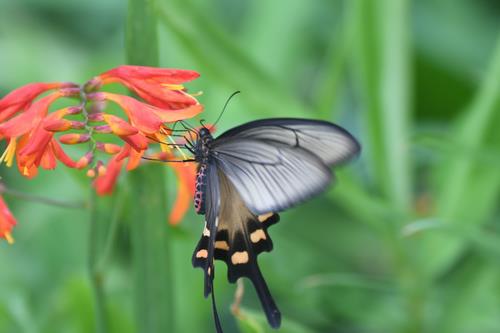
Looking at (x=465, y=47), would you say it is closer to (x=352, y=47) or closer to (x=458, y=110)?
(x=458, y=110)

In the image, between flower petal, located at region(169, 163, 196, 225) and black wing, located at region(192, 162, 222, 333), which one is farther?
flower petal, located at region(169, 163, 196, 225)

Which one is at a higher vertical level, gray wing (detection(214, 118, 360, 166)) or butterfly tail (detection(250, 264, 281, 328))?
gray wing (detection(214, 118, 360, 166))

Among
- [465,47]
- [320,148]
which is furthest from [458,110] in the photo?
[320,148]

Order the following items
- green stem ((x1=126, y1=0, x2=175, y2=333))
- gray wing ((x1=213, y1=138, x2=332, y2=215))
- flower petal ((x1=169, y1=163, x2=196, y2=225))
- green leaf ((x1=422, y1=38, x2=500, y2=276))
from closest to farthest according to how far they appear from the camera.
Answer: gray wing ((x1=213, y1=138, x2=332, y2=215)) < green stem ((x1=126, y1=0, x2=175, y2=333)) < flower petal ((x1=169, y1=163, x2=196, y2=225)) < green leaf ((x1=422, y1=38, x2=500, y2=276))

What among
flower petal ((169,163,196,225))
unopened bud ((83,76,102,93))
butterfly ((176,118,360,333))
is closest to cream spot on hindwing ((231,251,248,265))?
butterfly ((176,118,360,333))

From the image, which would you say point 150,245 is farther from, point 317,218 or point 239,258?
point 317,218

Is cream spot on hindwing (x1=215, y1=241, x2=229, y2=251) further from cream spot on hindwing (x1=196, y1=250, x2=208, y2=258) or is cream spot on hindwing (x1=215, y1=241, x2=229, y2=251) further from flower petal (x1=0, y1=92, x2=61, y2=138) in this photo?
flower petal (x1=0, y1=92, x2=61, y2=138)

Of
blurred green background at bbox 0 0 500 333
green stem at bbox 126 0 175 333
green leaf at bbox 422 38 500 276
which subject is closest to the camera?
green stem at bbox 126 0 175 333
